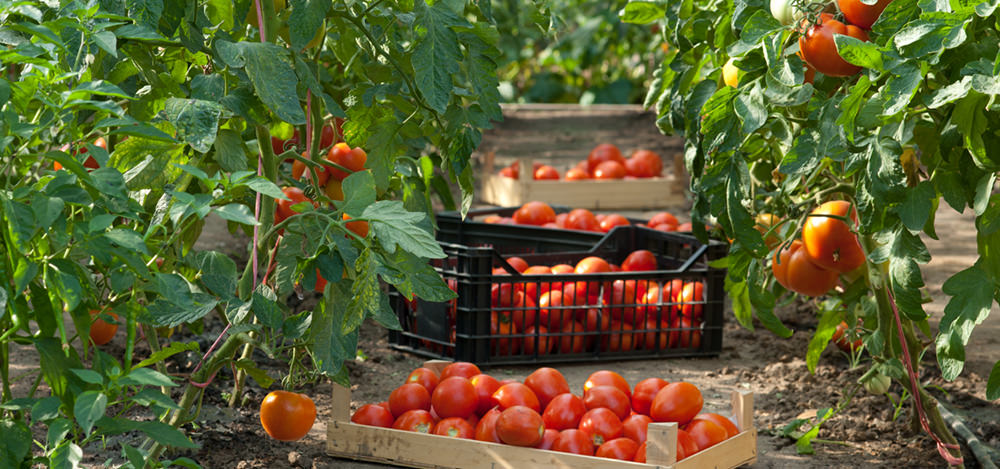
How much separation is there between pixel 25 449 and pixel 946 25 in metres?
1.45

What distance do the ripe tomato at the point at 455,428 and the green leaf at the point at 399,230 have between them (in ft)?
2.84

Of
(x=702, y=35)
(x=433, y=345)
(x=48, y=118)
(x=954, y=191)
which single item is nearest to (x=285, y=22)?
(x=48, y=118)

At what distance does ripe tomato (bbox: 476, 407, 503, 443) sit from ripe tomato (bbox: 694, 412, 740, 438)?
17.9 inches

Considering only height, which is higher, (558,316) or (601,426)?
(558,316)

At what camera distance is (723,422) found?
2.34 m

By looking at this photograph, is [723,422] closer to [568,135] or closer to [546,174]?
[546,174]

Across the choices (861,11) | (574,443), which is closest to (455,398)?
(574,443)

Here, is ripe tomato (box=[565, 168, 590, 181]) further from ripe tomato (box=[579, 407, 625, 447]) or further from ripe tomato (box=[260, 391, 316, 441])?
ripe tomato (box=[260, 391, 316, 441])

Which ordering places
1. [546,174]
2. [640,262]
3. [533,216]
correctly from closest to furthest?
1. [640,262]
2. [533,216]
3. [546,174]

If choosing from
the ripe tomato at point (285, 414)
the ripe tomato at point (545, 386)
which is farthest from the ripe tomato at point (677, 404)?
the ripe tomato at point (285, 414)

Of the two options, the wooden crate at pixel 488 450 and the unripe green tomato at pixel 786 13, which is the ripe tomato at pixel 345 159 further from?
the unripe green tomato at pixel 786 13

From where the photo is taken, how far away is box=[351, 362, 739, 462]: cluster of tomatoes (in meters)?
2.20

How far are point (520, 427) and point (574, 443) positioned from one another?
0.12m

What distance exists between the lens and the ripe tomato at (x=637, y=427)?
86.7 inches
